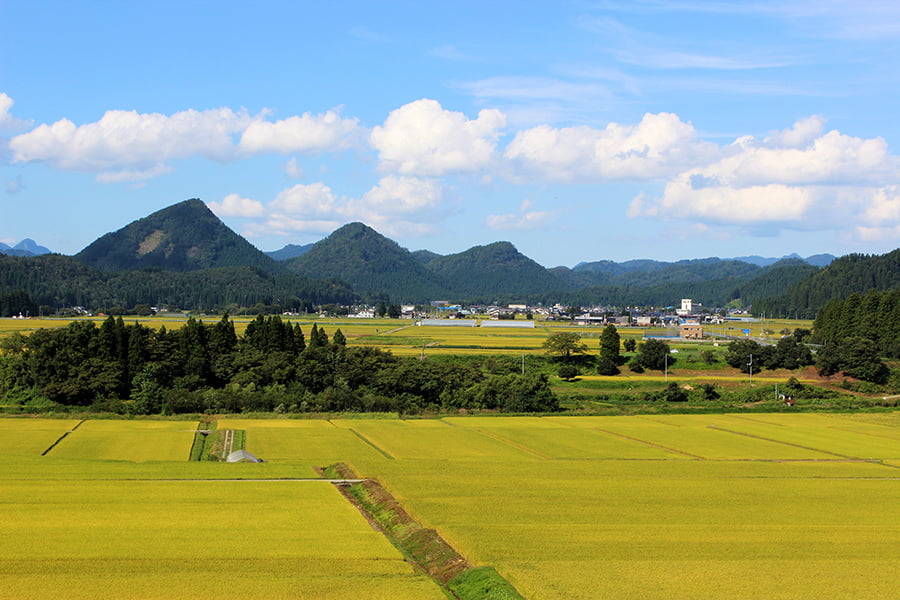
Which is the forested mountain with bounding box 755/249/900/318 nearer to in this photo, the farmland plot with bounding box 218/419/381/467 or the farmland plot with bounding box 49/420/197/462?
the farmland plot with bounding box 218/419/381/467

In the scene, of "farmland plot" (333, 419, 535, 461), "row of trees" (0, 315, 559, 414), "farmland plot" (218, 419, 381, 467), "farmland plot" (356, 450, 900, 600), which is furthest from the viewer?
"row of trees" (0, 315, 559, 414)

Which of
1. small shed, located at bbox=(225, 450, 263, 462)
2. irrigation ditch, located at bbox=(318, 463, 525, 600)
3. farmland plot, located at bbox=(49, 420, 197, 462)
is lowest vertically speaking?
farmland plot, located at bbox=(49, 420, 197, 462)

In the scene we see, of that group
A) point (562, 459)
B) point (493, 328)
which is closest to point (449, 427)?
point (562, 459)

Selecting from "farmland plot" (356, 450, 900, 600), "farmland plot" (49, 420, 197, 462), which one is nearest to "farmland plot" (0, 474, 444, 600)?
"farmland plot" (356, 450, 900, 600)

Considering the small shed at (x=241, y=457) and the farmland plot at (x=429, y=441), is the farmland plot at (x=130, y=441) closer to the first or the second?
the small shed at (x=241, y=457)

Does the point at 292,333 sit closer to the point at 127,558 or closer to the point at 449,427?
the point at 449,427

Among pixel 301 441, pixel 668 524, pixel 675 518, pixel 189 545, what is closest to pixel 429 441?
pixel 301 441

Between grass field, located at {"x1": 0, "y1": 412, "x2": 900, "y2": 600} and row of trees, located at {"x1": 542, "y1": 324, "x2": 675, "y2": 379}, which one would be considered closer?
grass field, located at {"x1": 0, "y1": 412, "x2": 900, "y2": 600}
